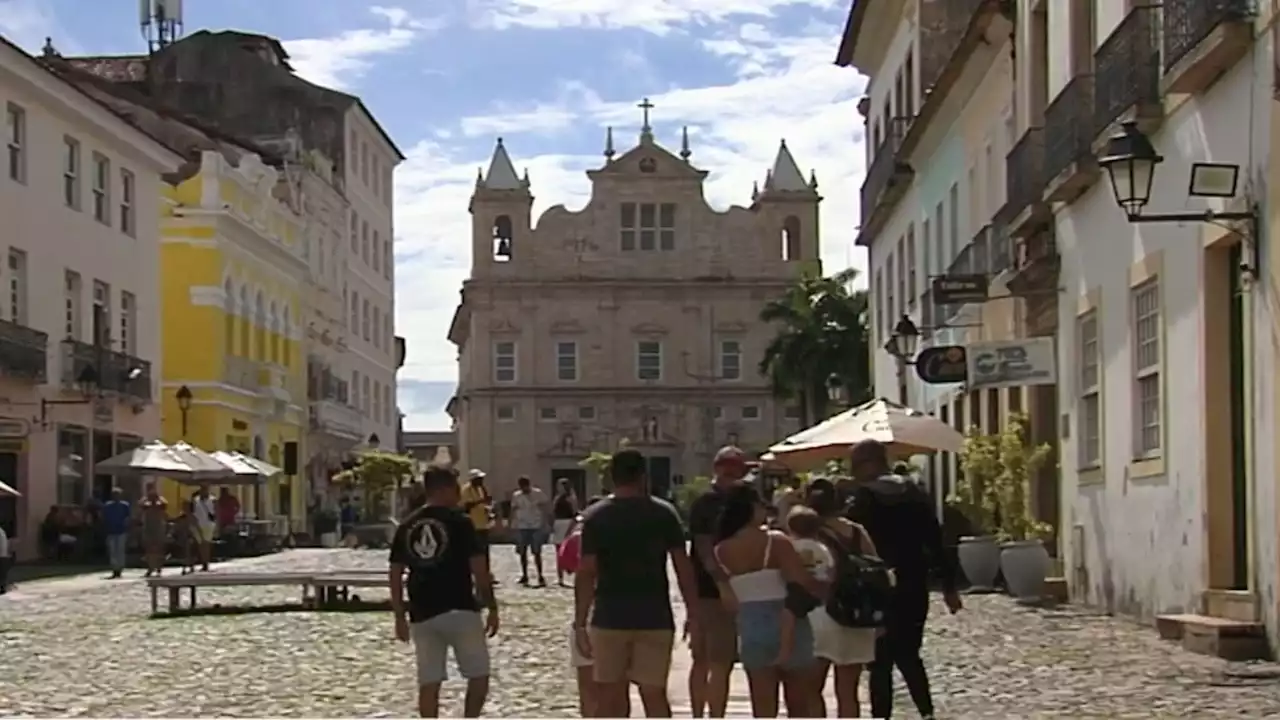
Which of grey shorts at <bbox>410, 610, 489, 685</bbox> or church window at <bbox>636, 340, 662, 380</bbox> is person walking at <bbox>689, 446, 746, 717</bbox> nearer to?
grey shorts at <bbox>410, 610, 489, 685</bbox>

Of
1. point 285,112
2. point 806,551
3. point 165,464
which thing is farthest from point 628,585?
point 285,112

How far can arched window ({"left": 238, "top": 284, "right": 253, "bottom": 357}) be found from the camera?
175 feet

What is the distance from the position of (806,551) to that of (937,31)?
89.6 ft

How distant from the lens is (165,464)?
35.8 metres

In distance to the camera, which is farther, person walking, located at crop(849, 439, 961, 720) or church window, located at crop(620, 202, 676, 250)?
church window, located at crop(620, 202, 676, 250)

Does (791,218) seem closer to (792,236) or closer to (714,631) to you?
(792,236)

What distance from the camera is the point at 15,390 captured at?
36.4 metres

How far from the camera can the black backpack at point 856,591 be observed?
31.8 feet

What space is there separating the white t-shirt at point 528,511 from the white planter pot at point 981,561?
7785 mm

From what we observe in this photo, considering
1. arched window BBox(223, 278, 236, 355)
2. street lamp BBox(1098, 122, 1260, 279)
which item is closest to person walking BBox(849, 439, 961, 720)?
street lamp BBox(1098, 122, 1260, 279)

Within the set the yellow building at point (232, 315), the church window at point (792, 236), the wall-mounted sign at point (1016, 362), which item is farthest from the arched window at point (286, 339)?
the wall-mounted sign at point (1016, 362)

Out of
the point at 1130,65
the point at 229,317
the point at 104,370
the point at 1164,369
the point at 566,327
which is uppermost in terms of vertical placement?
the point at 566,327

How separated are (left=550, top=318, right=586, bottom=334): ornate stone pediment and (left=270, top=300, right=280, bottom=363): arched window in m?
29.4

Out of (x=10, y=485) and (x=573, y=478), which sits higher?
(x=573, y=478)
